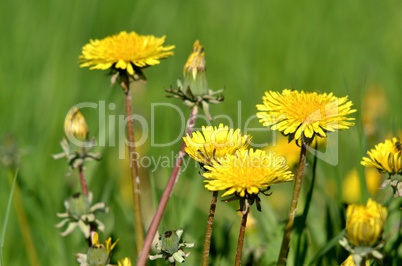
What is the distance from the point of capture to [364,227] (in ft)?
3.72

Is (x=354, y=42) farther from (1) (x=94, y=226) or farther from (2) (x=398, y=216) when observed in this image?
(1) (x=94, y=226)

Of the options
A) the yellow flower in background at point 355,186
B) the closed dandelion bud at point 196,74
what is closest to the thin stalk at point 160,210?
the closed dandelion bud at point 196,74

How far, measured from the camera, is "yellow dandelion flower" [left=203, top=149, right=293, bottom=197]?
1.23 metres

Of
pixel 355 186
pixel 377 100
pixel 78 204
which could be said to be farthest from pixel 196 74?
pixel 377 100

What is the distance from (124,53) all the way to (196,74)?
0.20 meters

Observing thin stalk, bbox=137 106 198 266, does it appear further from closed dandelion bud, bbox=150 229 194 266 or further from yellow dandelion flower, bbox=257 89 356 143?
yellow dandelion flower, bbox=257 89 356 143

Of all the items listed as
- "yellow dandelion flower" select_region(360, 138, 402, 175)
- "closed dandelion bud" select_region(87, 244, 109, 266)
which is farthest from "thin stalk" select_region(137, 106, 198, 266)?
"yellow dandelion flower" select_region(360, 138, 402, 175)

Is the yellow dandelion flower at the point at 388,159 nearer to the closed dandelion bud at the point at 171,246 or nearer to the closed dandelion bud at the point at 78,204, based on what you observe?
the closed dandelion bud at the point at 171,246

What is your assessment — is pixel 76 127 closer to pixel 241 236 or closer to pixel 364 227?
pixel 241 236

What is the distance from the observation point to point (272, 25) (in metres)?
3.58

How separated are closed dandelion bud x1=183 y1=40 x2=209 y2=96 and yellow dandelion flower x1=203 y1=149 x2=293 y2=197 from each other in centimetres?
34

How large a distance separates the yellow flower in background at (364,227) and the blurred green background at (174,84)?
0.58 metres

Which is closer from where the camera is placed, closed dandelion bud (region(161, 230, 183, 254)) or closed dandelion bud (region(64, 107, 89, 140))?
closed dandelion bud (region(161, 230, 183, 254))

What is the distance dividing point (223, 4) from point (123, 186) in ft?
4.96
